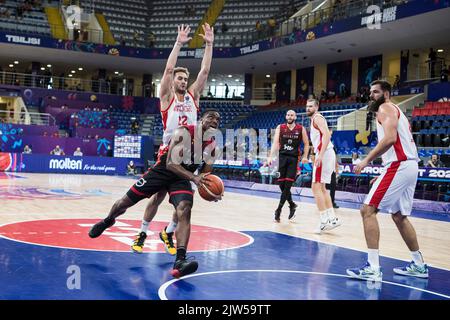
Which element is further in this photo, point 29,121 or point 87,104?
point 87,104

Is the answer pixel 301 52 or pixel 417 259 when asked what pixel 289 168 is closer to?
pixel 417 259

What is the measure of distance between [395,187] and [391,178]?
0.10m

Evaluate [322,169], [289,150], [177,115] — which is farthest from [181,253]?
[289,150]

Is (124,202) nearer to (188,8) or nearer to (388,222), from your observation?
(388,222)

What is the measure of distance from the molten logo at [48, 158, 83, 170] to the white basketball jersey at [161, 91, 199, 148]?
70.0 feet

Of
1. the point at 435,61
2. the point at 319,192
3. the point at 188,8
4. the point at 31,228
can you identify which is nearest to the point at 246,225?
the point at 319,192

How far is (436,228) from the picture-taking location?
9586 mm

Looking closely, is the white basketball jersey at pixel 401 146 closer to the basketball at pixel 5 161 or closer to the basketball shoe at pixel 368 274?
the basketball shoe at pixel 368 274

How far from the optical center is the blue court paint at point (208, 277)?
3977 mm

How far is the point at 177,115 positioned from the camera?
5.35 meters

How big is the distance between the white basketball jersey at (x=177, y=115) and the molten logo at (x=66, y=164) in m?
21.4

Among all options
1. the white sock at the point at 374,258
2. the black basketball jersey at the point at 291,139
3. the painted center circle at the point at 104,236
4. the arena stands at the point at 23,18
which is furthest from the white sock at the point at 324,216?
the arena stands at the point at 23,18
